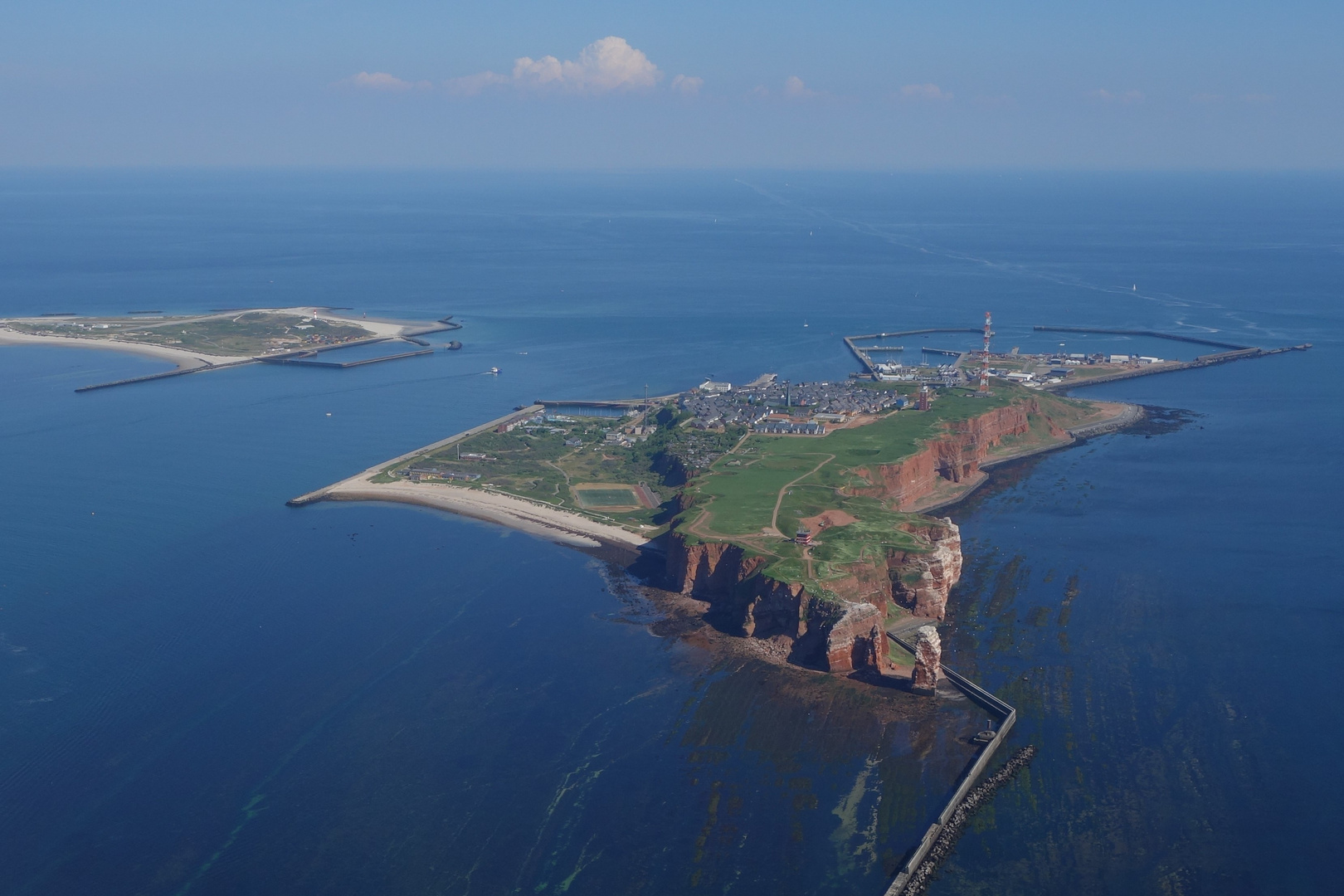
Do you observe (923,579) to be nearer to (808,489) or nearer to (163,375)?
(808,489)

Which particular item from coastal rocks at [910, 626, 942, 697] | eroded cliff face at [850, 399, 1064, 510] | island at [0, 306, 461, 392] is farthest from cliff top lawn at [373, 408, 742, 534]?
island at [0, 306, 461, 392]

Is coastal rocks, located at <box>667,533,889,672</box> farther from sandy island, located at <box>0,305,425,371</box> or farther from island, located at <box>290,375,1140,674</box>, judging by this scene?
sandy island, located at <box>0,305,425,371</box>


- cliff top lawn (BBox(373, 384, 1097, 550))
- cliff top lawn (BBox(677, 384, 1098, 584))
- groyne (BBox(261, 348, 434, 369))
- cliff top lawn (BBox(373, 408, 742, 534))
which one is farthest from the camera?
groyne (BBox(261, 348, 434, 369))

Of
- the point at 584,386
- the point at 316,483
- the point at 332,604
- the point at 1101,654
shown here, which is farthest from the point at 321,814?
the point at 584,386

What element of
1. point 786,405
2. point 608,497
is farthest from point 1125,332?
point 608,497

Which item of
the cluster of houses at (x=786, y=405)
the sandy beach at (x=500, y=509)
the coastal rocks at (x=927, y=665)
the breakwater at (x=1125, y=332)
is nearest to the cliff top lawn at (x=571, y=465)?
the sandy beach at (x=500, y=509)

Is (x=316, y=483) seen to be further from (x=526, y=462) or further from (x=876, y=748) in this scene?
(x=876, y=748)
